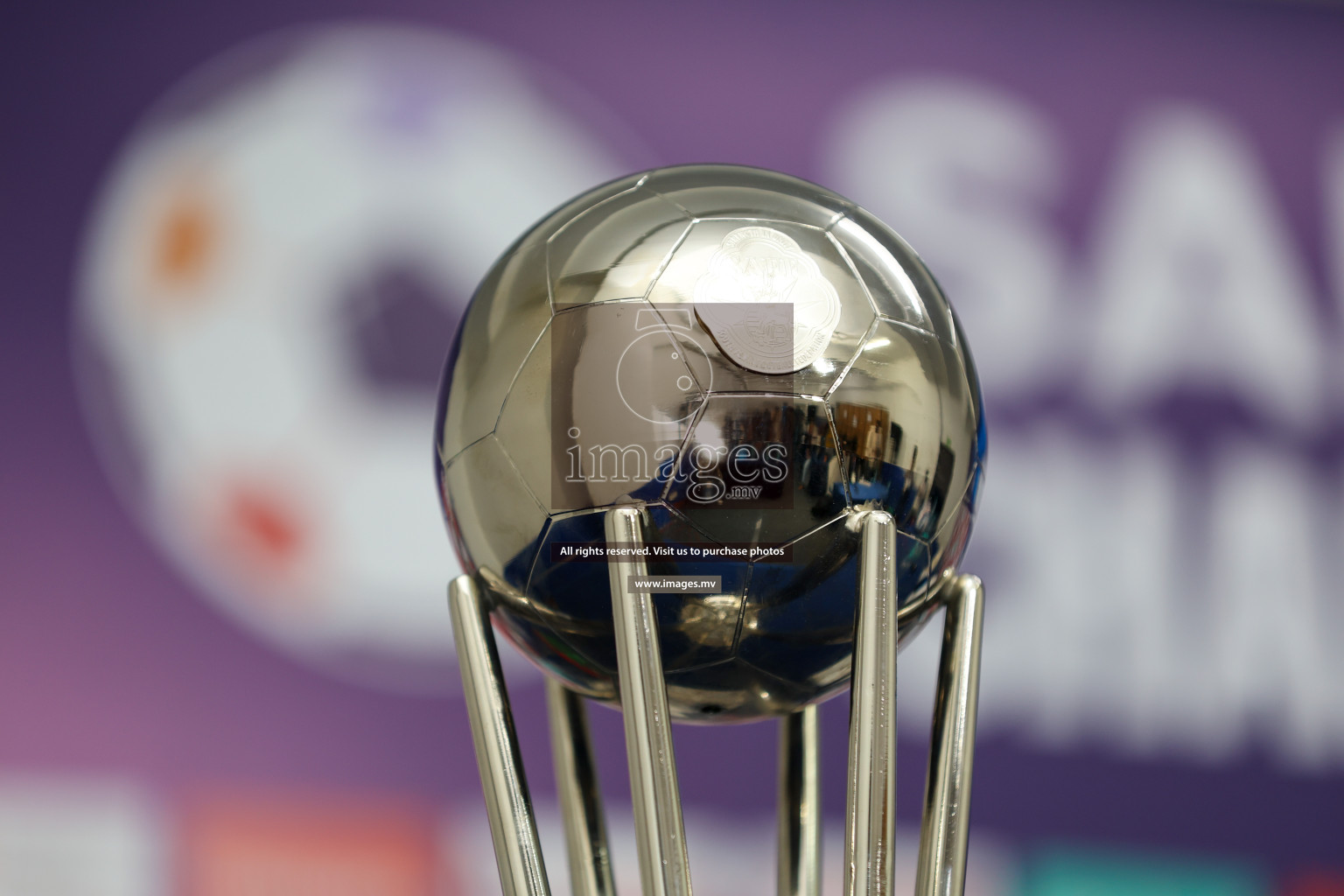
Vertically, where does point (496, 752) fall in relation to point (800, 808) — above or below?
above

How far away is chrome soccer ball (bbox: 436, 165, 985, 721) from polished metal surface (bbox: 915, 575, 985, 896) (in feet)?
0.17

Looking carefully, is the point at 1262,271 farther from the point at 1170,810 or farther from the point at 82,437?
the point at 82,437

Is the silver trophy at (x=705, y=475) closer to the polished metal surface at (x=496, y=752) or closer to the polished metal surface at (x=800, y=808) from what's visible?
the polished metal surface at (x=496, y=752)

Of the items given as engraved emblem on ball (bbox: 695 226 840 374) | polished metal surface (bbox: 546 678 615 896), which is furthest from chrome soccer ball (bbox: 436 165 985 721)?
polished metal surface (bbox: 546 678 615 896)

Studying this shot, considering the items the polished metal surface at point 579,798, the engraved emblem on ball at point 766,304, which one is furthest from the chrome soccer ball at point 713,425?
the polished metal surface at point 579,798

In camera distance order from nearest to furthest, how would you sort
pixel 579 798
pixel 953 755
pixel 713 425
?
pixel 713 425 → pixel 953 755 → pixel 579 798

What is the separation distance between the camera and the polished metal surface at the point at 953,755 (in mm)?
677

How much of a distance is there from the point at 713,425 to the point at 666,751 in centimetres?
20

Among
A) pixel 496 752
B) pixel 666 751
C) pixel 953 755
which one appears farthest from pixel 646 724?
pixel 953 755

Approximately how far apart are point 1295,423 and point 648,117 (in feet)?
5.76

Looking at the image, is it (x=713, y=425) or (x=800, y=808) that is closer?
(x=713, y=425)

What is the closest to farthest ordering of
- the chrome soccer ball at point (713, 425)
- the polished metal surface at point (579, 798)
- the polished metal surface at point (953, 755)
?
1. the chrome soccer ball at point (713, 425)
2. the polished metal surface at point (953, 755)
3. the polished metal surface at point (579, 798)

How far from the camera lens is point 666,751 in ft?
1.94

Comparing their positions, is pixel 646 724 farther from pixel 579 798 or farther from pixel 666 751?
pixel 579 798
